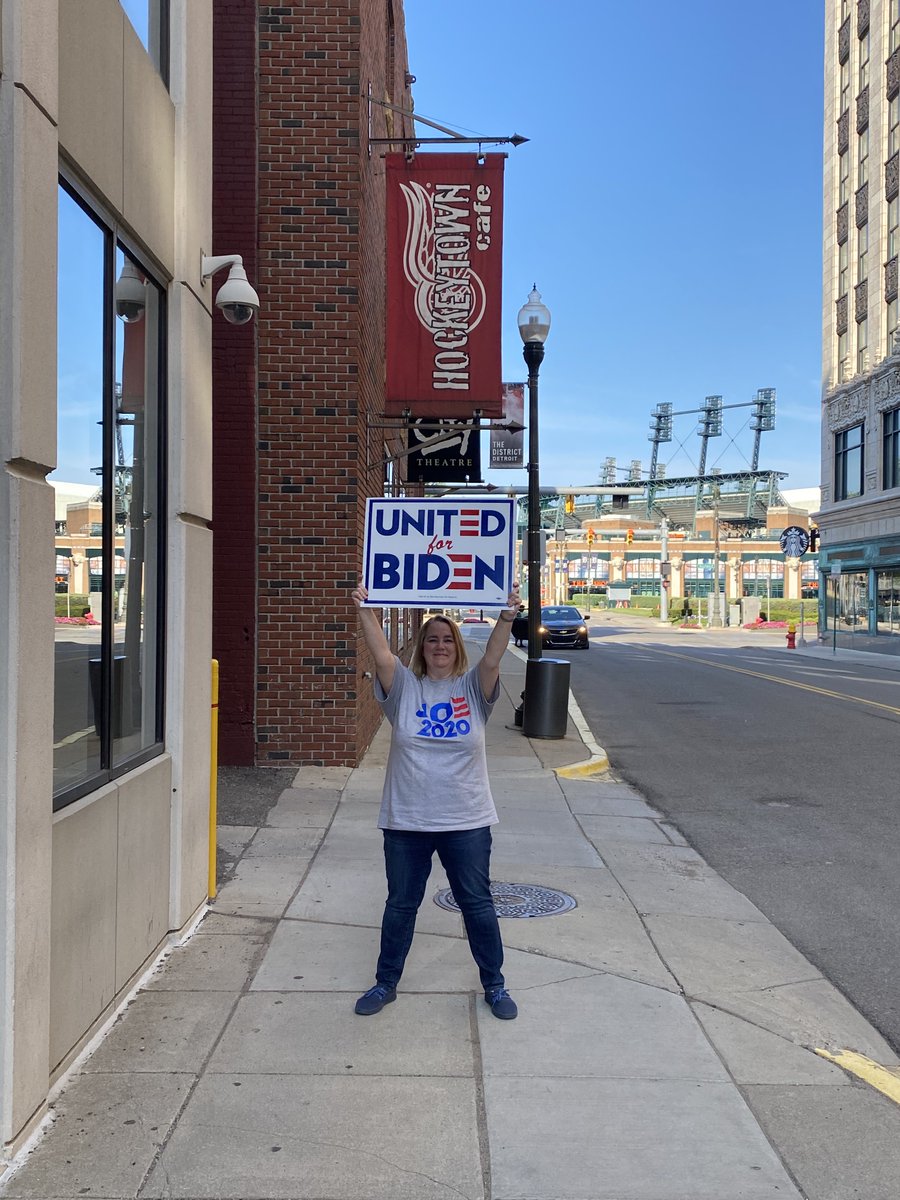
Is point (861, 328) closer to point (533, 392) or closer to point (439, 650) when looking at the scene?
point (533, 392)

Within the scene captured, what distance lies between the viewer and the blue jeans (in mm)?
4504

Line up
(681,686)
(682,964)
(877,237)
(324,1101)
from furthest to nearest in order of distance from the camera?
(877,237)
(681,686)
(682,964)
(324,1101)

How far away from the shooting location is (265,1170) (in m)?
3.34

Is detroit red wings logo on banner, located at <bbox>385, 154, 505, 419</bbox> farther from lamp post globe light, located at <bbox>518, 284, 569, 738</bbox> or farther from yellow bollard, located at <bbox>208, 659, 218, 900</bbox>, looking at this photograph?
yellow bollard, located at <bbox>208, 659, 218, 900</bbox>

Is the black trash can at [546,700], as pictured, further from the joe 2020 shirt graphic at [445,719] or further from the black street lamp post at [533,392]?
the joe 2020 shirt graphic at [445,719]

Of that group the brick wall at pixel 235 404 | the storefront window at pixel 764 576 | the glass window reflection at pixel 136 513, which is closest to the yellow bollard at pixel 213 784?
the glass window reflection at pixel 136 513

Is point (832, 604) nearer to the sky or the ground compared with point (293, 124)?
nearer to the ground

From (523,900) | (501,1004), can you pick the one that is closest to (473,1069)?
(501,1004)

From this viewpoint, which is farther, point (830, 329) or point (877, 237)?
point (830, 329)

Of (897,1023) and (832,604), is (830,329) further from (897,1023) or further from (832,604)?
(897,1023)

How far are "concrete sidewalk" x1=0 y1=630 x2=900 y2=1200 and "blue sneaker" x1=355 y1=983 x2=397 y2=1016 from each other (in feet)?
0.15

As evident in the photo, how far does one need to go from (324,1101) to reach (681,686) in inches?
721

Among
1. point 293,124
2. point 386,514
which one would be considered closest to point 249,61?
point 293,124

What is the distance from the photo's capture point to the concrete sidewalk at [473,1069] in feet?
11.0
